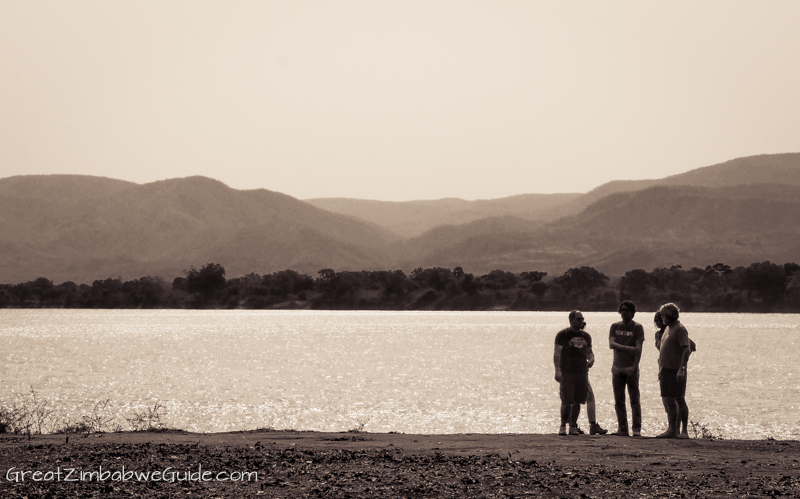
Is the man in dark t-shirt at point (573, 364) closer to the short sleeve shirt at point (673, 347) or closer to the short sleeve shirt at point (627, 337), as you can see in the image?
the short sleeve shirt at point (627, 337)

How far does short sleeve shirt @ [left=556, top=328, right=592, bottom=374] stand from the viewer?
47.7ft

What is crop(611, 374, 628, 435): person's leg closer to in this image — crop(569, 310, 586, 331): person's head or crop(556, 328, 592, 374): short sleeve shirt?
Result: crop(556, 328, 592, 374): short sleeve shirt

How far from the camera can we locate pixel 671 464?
11.3m

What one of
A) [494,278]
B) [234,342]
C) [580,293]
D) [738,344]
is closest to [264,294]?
[494,278]

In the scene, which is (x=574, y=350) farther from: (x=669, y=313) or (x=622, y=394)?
(x=669, y=313)

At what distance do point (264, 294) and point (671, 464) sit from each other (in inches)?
6761

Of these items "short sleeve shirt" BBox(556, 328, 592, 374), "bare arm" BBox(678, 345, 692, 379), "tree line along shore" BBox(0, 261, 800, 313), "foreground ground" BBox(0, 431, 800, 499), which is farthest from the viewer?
"tree line along shore" BBox(0, 261, 800, 313)

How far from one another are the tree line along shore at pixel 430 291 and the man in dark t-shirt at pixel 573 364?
14472cm

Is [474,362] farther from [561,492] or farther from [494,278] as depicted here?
[494,278]

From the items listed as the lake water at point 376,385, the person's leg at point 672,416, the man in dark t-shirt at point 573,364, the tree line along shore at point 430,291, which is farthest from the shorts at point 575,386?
the tree line along shore at point 430,291

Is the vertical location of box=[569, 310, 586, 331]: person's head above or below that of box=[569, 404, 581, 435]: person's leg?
above

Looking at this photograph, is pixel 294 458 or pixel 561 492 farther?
pixel 294 458

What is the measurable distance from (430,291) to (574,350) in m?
161

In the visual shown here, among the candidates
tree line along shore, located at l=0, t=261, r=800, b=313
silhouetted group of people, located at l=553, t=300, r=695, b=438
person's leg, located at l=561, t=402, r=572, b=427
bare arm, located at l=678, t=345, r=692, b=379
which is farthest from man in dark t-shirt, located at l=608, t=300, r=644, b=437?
tree line along shore, located at l=0, t=261, r=800, b=313
